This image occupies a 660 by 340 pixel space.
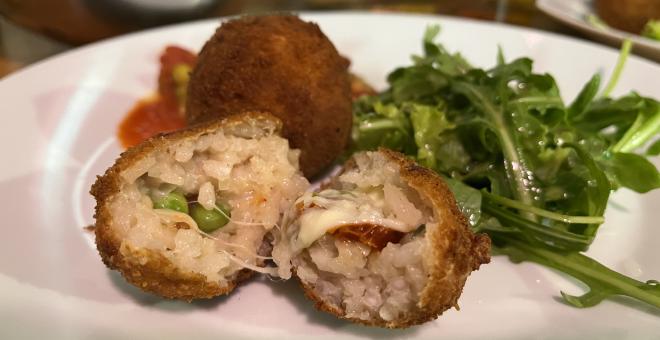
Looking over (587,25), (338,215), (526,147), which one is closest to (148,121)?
(338,215)

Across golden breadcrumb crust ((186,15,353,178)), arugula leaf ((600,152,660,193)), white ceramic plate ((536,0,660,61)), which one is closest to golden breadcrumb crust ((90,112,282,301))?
golden breadcrumb crust ((186,15,353,178))

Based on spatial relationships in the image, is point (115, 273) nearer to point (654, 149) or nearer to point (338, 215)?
point (338, 215)

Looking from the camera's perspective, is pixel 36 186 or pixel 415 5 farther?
pixel 415 5

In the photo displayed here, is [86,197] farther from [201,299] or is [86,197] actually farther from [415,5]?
[415,5]

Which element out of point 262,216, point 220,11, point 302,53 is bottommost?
point 220,11

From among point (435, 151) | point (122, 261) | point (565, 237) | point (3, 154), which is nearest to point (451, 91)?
point (435, 151)

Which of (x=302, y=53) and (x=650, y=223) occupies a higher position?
(x=302, y=53)
